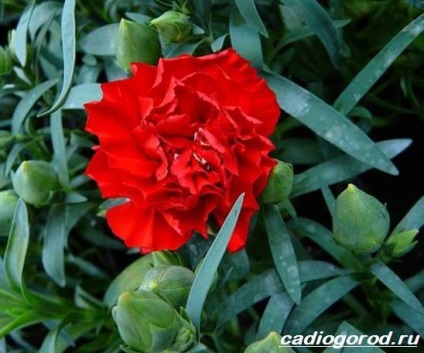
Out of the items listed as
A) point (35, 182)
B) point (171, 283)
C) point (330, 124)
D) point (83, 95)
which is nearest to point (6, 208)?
point (35, 182)

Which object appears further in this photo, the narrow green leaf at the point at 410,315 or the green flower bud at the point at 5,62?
the green flower bud at the point at 5,62

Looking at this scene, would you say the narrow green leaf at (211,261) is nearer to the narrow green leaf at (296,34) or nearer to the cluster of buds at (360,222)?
the cluster of buds at (360,222)

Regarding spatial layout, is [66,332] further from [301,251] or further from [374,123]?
[374,123]

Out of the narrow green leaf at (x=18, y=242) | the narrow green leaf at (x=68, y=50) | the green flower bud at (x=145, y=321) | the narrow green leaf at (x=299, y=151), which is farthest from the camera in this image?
the narrow green leaf at (x=299, y=151)

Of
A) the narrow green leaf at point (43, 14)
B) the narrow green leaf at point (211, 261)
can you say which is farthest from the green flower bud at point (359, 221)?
the narrow green leaf at point (43, 14)

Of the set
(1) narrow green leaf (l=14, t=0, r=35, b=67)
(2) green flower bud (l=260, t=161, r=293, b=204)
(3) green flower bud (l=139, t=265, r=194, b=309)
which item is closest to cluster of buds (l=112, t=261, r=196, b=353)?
(3) green flower bud (l=139, t=265, r=194, b=309)

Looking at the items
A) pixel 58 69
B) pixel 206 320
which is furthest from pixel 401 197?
pixel 58 69
